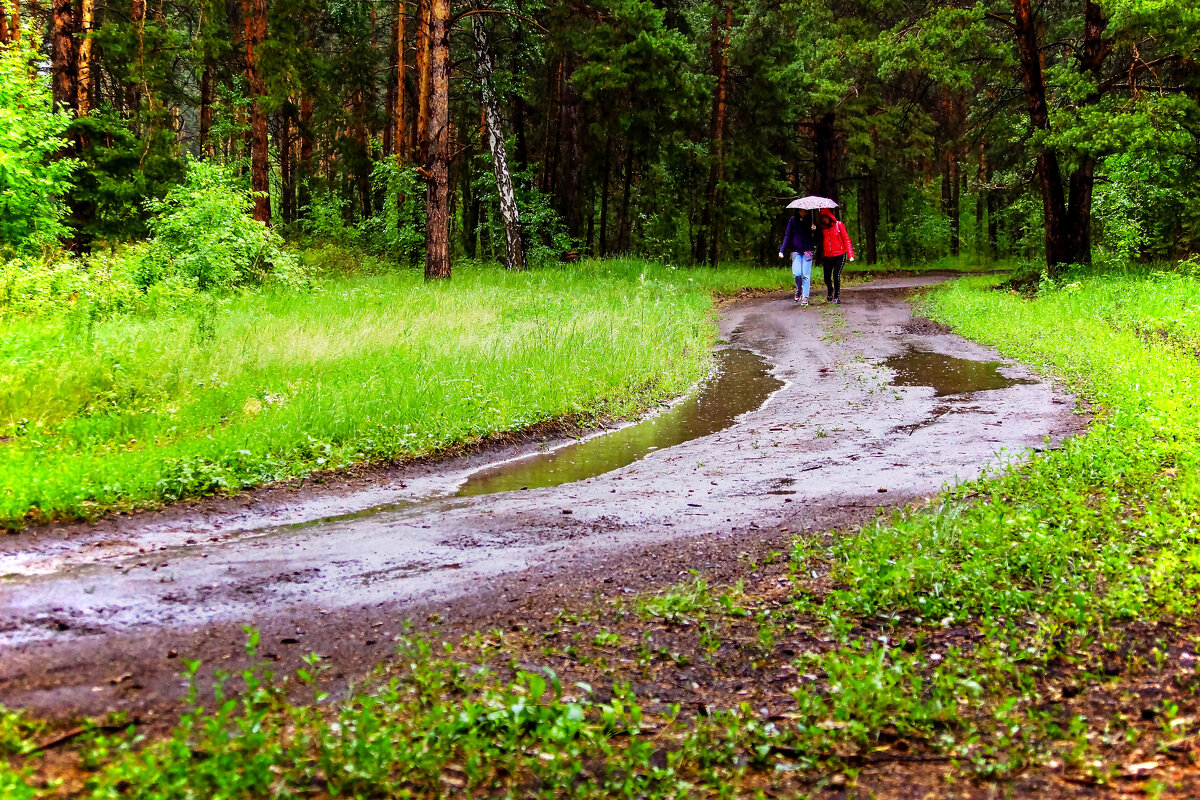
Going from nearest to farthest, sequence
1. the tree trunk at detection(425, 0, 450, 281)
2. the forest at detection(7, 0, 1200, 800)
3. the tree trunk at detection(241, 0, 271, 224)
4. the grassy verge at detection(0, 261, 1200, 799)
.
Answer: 1. the grassy verge at detection(0, 261, 1200, 799)
2. the forest at detection(7, 0, 1200, 800)
3. the tree trunk at detection(425, 0, 450, 281)
4. the tree trunk at detection(241, 0, 271, 224)

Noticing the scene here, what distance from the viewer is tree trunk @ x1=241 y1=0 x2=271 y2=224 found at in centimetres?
2111

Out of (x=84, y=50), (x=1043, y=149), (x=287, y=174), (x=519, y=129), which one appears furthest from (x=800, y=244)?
(x=287, y=174)

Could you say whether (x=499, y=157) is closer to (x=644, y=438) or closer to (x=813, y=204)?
(x=813, y=204)

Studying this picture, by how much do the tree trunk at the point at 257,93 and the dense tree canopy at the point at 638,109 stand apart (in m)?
0.06

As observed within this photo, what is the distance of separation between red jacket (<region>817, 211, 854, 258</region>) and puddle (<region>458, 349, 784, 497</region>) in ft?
27.9

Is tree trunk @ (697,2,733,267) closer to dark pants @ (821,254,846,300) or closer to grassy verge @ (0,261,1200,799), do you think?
dark pants @ (821,254,846,300)

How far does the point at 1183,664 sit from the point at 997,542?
134cm

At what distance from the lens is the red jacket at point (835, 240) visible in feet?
67.2

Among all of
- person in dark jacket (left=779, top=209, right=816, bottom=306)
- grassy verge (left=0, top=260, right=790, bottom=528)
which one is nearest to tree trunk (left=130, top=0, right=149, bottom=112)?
grassy verge (left=0, top=260, right=790, bottom=528)

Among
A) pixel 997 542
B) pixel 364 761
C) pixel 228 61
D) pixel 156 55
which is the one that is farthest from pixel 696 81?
pixel 364 761

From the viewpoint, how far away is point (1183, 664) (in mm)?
3797

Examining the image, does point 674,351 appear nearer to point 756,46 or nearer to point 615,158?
point 756,46

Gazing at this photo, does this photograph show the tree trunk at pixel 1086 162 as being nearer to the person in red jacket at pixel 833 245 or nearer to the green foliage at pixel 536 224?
the person in red jacket at pixel 833 245

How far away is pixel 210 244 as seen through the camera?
45.0ft
